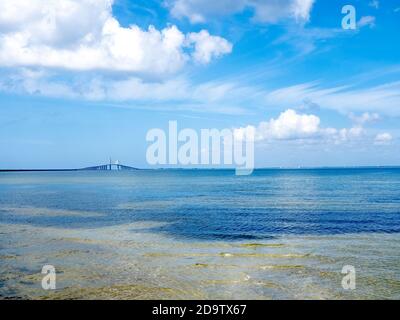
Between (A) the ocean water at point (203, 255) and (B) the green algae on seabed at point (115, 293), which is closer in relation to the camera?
(B) the green algae on seabed at point (115, 293)

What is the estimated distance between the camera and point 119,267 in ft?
91.6

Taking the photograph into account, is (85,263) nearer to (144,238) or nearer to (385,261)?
(144,238)

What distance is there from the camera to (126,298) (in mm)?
21859

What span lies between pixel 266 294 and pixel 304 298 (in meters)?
2.17

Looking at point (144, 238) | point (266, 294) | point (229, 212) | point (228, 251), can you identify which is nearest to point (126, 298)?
point (266, 294)

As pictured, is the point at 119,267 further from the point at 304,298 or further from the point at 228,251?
the point at 304,298

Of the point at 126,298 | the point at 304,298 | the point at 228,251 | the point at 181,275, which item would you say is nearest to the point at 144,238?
the point at 228,251

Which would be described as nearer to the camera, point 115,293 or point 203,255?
point 115,293

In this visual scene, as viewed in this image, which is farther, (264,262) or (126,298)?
(264,262)

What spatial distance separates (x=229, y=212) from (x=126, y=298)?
3772cm

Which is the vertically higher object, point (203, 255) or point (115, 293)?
point (203, 255)

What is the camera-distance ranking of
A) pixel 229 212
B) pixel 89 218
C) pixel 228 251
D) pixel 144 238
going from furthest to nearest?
pixel 229 212 < pixel 89 218 < pixel 144 238 < pixel 228 251

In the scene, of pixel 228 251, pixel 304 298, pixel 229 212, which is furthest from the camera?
pixel 229 212

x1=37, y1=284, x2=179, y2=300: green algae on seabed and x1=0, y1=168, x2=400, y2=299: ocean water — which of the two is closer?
x1=37, y1=284, x2=179, y2=300: green algae on seabed
